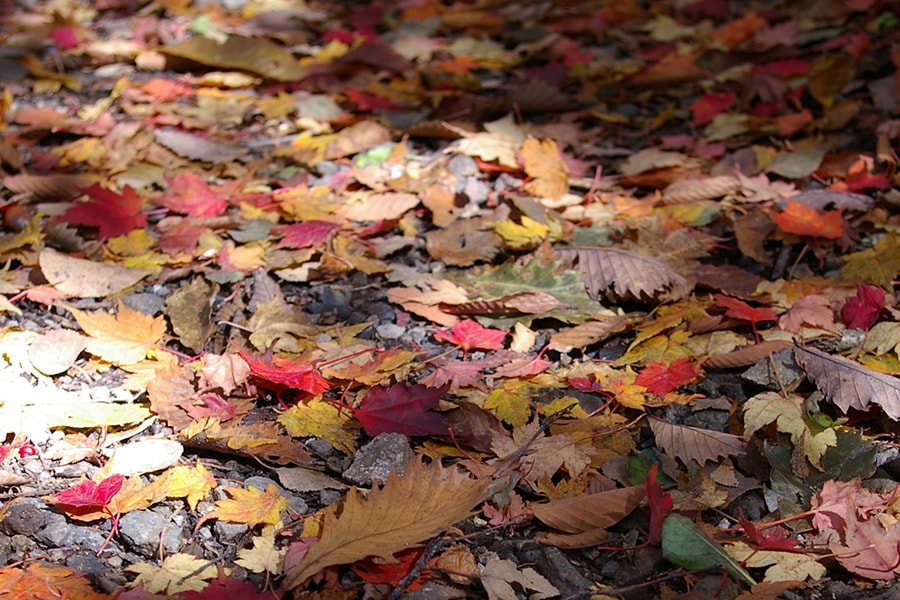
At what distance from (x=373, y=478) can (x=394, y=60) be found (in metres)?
2.30

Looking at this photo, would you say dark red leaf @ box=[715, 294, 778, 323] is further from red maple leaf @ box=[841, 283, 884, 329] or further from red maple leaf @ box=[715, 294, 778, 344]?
red maple leaf @ box=[841, 283, 884, 329]

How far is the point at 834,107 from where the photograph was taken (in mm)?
3018

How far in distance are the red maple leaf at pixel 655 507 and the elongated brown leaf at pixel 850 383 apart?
0.47 m

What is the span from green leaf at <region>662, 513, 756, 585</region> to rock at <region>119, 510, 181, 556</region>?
851 millimetres

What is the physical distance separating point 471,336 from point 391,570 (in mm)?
693

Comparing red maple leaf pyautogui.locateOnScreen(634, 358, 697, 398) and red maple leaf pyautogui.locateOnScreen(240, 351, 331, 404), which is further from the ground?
red maple leaf pyautogui.locateOnScreen(240, 351, 331, 404)

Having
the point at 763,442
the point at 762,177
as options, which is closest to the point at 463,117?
the point at 762,177

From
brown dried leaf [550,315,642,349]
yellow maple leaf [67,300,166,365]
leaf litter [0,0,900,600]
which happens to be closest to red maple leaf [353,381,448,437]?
leaf litter [0,0,900,600]

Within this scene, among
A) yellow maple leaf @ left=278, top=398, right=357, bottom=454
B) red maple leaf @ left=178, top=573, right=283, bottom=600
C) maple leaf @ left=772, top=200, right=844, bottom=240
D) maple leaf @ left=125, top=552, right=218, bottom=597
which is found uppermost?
maple leaf @ left=772, top=200, right=844, bottom=240

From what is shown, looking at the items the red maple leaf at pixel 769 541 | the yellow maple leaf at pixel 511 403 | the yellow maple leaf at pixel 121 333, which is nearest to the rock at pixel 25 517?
the yellow maple leaf at pixel 121 333

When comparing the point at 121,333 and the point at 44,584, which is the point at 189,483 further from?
the point at 121,333

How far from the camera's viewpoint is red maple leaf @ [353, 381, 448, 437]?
1.75 meters

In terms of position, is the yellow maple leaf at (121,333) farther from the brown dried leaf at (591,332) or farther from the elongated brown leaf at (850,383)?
the elongated brown leaf at (850,383)

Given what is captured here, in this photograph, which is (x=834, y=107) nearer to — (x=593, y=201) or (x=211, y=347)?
(x=593, y=201)
